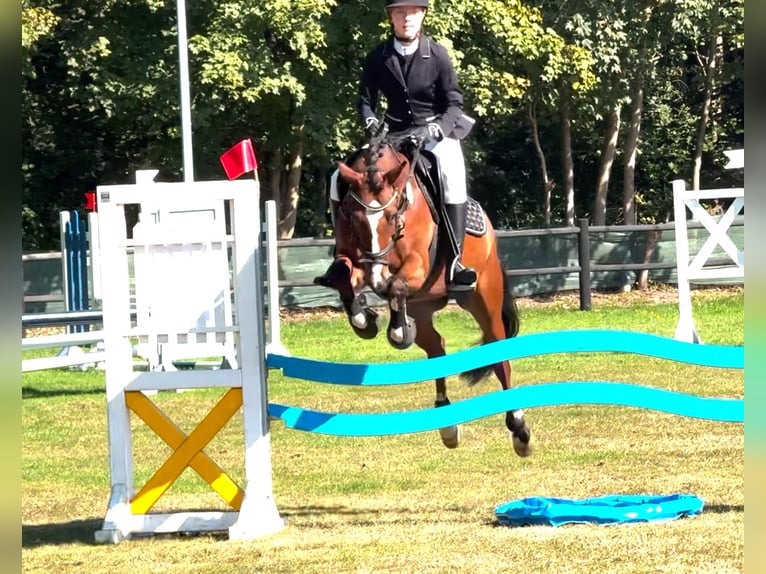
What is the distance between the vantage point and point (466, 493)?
20.6 feet

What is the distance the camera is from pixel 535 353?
16.3 ft

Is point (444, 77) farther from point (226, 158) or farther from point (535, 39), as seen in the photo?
point (535, 39)

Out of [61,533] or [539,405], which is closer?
[539,405]

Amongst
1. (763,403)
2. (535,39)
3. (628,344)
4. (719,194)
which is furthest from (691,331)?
(763,403)

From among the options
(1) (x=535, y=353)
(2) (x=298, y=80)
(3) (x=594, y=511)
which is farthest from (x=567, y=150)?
(1) (x=535, y=353)

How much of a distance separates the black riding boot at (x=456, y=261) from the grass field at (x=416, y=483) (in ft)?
3.97

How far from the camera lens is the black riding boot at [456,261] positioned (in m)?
5.70

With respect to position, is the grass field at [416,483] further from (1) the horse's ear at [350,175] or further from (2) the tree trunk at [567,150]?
(2) the tree trunk at [567,150]

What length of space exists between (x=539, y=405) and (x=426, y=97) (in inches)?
71.7

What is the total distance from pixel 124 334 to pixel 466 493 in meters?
2.20

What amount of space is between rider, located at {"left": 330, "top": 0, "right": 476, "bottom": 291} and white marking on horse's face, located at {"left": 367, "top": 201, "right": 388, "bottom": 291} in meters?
0.37

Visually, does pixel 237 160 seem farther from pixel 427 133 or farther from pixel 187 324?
pixel 187 324

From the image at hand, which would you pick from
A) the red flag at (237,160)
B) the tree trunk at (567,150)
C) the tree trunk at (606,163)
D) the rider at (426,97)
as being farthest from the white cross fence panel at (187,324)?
the tree trunk at (606,163)

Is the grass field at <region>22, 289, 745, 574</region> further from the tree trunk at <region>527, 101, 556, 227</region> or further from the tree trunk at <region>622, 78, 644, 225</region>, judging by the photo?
the tree trunk at <region>527, 101, 556, 227</region>
